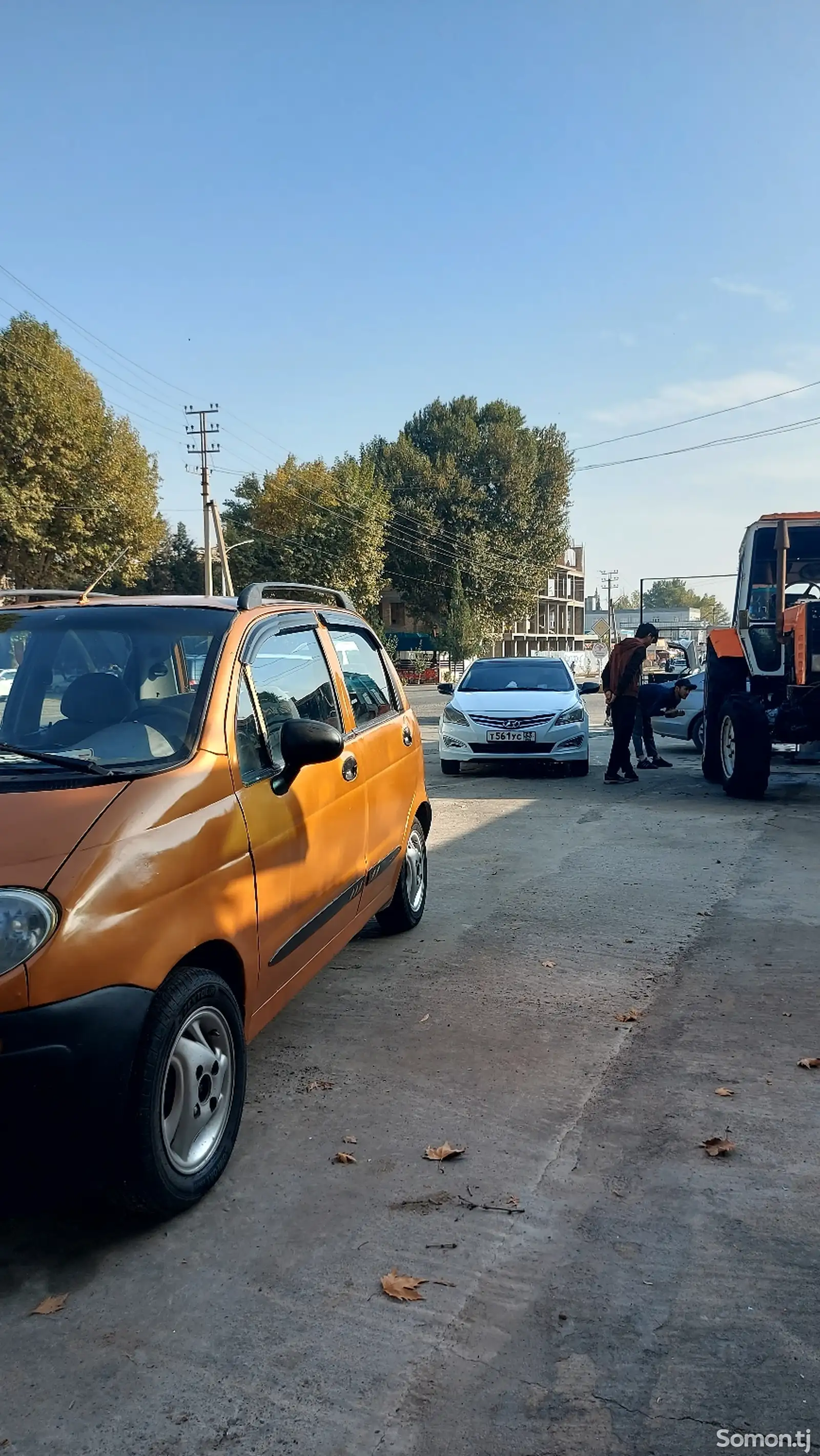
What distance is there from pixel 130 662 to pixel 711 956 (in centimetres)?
330

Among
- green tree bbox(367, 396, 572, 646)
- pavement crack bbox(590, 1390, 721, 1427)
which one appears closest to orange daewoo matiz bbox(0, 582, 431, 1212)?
pavement crack bbox(590, 1390, 721, 1427)

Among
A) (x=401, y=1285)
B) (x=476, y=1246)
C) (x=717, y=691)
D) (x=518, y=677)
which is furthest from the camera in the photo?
(x=518, y=677)

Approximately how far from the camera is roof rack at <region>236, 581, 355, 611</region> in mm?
4215

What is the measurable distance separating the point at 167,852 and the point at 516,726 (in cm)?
961

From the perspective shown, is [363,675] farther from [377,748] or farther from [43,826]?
[43,826]

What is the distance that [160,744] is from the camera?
3383 millimetres

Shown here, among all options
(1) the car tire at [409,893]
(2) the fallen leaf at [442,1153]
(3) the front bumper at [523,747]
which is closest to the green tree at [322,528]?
(3) the front bumper at [523,747]

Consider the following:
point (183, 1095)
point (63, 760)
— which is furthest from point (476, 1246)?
point (63, 760)

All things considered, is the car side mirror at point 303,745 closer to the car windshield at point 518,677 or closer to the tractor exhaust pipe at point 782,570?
the tractor exhaust pipe at point 782,570

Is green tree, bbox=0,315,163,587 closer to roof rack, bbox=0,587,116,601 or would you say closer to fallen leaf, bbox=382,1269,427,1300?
roof rack, bbox=0,587,116,601

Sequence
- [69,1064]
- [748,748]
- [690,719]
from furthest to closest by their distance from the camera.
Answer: [690,719], [748,748], [69,1064]

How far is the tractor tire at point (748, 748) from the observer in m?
10.6

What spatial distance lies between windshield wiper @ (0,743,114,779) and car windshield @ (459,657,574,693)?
32.8 ft

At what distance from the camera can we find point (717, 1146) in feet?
11.2
